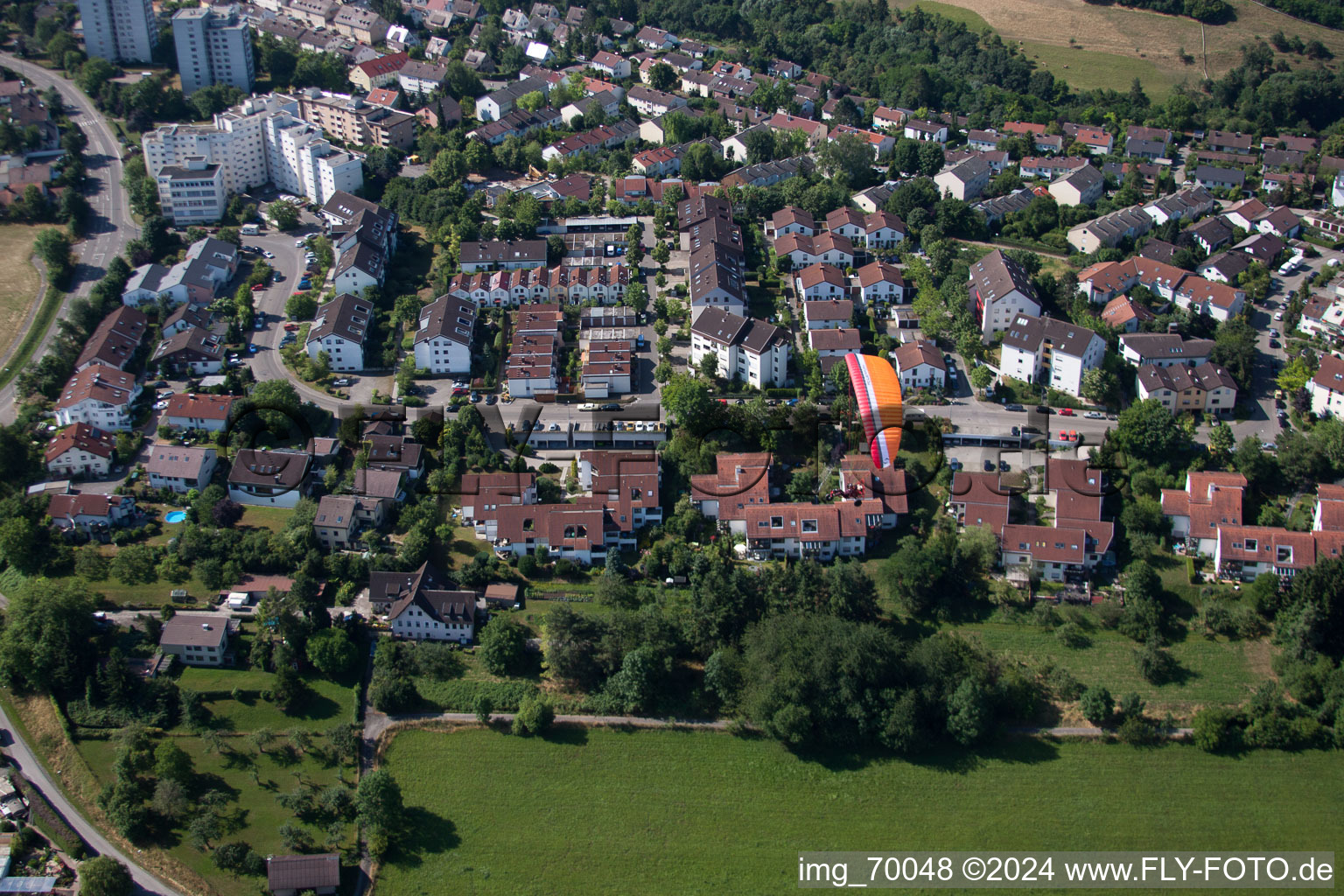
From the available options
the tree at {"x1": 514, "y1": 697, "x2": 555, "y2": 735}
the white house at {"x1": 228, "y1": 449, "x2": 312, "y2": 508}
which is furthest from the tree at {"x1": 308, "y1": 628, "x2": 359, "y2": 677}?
the white house at {"x1": 228, "y1": 449, "x2": 312, "y2": 508}

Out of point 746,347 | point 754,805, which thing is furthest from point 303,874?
point 746,347

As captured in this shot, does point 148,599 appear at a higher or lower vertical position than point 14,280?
lower

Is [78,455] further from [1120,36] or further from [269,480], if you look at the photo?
[1120,36]

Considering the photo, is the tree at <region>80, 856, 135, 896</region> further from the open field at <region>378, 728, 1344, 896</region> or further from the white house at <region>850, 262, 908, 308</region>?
the white house at <region>850, 262, 908, 308</region>

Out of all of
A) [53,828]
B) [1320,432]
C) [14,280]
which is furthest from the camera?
[14,280]

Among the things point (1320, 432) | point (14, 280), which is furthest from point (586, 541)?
point (14, 280)

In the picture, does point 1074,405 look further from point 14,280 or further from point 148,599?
point 14,280

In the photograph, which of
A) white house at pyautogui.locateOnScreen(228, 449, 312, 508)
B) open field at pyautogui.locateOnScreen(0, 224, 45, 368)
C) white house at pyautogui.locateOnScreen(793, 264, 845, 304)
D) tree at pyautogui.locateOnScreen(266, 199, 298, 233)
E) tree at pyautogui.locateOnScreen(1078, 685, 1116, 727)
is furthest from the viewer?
tree at pyautogui.locateOnScreen(266, 199, 298, 233)
